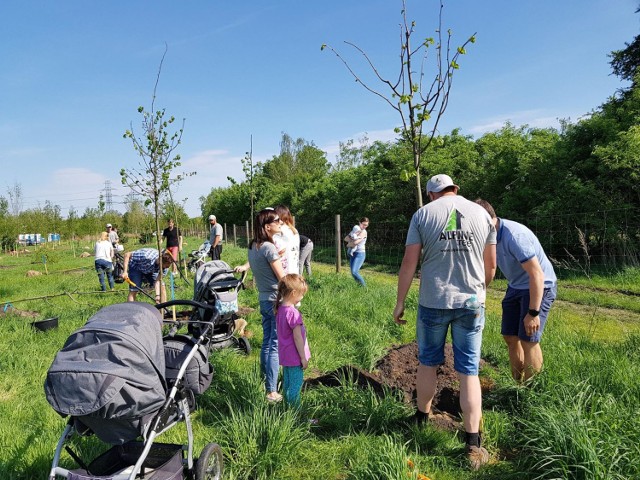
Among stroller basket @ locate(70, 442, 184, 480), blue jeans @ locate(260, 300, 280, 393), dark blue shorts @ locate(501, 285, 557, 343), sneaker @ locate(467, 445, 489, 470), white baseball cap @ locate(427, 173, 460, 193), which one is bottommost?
sneaker @ locate(467, 445, 489, 470)

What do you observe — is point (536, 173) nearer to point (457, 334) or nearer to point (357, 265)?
point (357, 265)

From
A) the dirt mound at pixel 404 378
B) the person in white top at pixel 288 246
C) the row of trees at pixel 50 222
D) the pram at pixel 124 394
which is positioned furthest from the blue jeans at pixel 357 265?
the row of trees at pixel 50 222

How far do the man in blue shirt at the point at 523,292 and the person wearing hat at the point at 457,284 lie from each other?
1.90ft

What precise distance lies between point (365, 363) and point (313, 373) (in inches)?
22.5

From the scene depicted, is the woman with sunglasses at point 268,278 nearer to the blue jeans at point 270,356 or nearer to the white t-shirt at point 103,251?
the blue jeans at point 270,356

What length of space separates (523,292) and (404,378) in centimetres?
146

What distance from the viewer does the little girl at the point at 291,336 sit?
3.50 m

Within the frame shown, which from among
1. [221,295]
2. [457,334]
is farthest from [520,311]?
[221,295]

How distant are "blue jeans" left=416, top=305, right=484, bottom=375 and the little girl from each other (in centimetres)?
97

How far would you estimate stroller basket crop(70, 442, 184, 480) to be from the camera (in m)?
2.52

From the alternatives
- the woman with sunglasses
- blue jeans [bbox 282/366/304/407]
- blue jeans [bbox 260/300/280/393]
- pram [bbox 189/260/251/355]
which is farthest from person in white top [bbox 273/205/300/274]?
blue jeans [bbox 282/366/304/407]

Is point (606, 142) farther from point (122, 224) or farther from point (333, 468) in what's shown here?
point (122, 224)

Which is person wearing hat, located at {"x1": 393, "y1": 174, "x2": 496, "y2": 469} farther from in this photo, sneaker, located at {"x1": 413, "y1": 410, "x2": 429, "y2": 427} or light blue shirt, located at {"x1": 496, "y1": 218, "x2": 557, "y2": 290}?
light blue shirt, located at {"x1": 496, "y1": 218, "x2": 557, "y2": 290}

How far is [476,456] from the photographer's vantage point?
9.55ft
